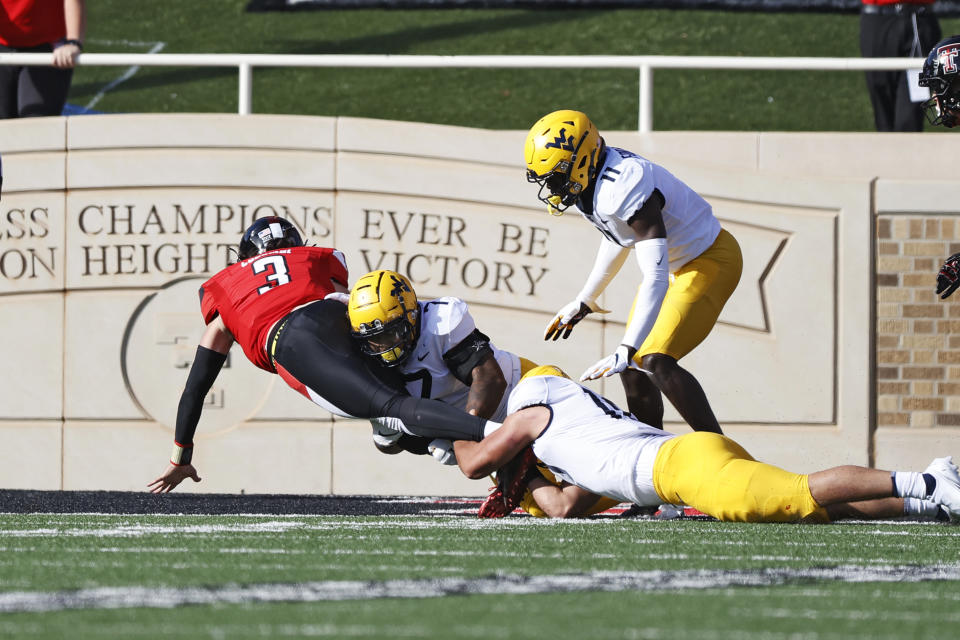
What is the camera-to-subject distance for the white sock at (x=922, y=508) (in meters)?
4.63

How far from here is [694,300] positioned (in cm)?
573

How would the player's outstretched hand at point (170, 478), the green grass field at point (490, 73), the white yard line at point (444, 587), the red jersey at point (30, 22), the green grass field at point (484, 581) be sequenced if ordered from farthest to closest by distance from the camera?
the green grass field at point (490, 73), the red jersey at point (30, 22), the player's outstretched hand at point (170, 478), the white yard line at point (444, 587), the green grass field at point (484, 581)

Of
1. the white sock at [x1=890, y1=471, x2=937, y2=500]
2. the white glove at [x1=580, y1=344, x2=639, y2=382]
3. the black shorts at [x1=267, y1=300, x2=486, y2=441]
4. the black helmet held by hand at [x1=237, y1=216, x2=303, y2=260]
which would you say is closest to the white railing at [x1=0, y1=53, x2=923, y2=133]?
the black helmet held by hand at [x1=237, y1=216, x2=303, y2=260]

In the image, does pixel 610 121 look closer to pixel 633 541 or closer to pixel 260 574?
pixel 633 541

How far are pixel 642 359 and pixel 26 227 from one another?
15.3ft

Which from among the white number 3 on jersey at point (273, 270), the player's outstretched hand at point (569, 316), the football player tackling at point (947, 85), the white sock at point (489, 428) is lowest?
the white sock at point (489, 428)

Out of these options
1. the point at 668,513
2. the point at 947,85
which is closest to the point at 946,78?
the point at 947,85

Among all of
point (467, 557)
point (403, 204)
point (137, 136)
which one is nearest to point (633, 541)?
point (467, 557)

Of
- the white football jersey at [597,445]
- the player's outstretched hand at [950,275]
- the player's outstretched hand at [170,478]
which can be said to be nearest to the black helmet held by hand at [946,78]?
the player's outstretched hand at [950,275]

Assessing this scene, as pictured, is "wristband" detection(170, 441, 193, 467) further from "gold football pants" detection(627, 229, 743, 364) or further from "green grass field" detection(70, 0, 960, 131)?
"green grass field" detection(70, 0, 960, 131)

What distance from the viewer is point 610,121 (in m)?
14.3

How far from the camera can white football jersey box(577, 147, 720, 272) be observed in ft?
18.3

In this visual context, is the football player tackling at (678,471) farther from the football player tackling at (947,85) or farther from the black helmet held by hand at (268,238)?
the black helmet held by hand at (268,238)

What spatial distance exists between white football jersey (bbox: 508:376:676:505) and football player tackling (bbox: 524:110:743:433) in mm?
469
